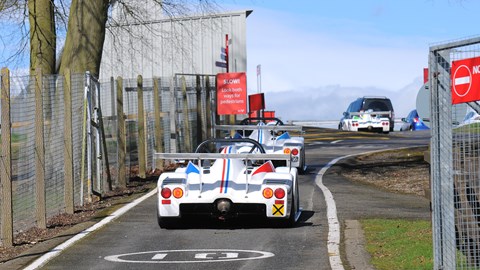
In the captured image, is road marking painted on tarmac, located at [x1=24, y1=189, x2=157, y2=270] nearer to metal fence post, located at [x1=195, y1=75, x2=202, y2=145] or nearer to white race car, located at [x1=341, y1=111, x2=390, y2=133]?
metal fence post, located at [x1=195, y1=75, x2=202, y2=145]

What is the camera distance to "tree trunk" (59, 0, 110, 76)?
23094 mm

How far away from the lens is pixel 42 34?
80.9ft

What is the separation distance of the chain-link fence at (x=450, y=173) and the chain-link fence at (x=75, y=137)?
19.8ft

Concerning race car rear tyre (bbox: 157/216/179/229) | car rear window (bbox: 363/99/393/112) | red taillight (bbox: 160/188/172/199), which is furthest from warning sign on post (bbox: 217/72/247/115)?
car rear window (bbox: 363/99/393/112)

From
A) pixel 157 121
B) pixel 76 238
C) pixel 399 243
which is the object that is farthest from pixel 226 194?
pixel 157 121

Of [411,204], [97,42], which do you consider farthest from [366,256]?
[97,42]

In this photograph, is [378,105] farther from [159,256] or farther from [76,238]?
[159,256]

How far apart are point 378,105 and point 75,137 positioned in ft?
A: 122

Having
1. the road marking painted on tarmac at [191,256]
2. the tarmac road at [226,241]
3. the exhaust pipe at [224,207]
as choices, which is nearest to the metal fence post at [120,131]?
the tarmac road at [226,241]

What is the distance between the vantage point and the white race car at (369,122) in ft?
170

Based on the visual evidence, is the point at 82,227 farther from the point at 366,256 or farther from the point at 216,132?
the point at 216,132

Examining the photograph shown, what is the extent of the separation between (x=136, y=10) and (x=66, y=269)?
688 inches

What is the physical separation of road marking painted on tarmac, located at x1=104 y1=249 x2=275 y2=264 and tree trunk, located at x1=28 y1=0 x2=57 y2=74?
44.7ft

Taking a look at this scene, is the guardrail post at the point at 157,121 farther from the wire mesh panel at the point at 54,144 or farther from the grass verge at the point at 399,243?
the grass verge at the point at 399,243
